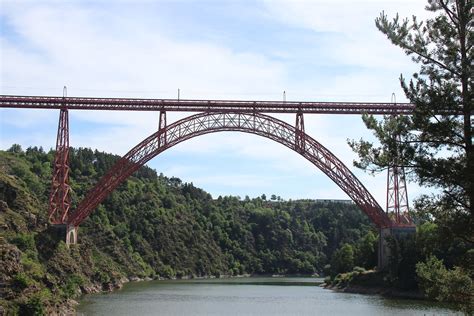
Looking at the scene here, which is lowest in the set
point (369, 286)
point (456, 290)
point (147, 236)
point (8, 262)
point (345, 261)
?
point (369, 286)

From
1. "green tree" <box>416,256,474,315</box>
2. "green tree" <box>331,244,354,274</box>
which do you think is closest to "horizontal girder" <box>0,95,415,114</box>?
"green tree" <box>331,244,354,274</box>

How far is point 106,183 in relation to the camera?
170 feet

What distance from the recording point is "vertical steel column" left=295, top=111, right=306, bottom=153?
159ft

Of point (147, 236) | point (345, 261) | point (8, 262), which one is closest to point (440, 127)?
point (8, 262)

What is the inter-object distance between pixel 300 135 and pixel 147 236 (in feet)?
186

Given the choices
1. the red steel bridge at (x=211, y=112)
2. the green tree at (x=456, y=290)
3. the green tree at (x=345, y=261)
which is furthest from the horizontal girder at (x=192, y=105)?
the green tree at (x=456, y=290)

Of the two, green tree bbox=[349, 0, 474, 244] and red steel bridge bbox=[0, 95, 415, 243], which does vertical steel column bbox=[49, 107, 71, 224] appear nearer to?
red steel bridge bbox=[0, 95, 415, 243]

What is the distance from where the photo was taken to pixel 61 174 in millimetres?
→ 49531

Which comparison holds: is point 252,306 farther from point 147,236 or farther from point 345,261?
point 147,236

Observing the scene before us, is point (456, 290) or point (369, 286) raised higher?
point (456, 290)

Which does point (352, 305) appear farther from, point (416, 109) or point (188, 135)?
point (416, 109)

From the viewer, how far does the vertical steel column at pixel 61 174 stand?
48.4m

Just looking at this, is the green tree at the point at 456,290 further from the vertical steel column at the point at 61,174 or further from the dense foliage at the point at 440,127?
the vertical steel column at the point at 61,174

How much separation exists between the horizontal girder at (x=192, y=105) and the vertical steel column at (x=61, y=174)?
133 cm
